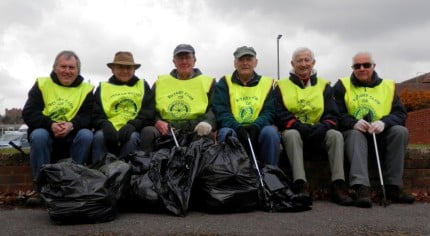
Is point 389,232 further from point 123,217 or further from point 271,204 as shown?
point 123,217

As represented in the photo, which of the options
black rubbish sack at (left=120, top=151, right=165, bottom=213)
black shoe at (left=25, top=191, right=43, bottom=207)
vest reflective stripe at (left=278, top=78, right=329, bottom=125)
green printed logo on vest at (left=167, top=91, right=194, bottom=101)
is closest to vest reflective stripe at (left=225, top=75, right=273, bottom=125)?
vest reflective stripe at (left=278, top=78, right=329, bottom=125)

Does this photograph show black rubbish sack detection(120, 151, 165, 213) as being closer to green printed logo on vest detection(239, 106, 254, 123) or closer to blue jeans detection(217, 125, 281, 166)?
blue jeans detection(217, 125, 281, 166)

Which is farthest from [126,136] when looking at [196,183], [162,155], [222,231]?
[222,231]

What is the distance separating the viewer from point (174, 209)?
4156 mm

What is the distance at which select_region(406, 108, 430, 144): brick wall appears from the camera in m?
19.1

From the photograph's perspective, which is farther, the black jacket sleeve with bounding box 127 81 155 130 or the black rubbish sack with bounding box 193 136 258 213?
the black jacket sleeve with bounding box 127 81 155 130

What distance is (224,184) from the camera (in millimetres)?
4305

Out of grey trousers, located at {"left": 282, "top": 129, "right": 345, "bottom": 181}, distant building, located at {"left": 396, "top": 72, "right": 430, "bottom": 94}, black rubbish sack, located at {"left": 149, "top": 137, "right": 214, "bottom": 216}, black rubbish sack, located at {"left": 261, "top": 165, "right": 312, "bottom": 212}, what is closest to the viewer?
black rubbish sack, located at {"left": 149, "top": 137, "right": 214, "bottom": 216}

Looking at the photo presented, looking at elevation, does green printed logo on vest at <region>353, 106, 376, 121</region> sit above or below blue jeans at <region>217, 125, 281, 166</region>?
above

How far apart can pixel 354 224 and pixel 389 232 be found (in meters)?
0.31

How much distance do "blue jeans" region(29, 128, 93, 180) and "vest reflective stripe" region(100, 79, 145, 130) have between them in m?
0.41

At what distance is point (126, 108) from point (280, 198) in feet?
6.52

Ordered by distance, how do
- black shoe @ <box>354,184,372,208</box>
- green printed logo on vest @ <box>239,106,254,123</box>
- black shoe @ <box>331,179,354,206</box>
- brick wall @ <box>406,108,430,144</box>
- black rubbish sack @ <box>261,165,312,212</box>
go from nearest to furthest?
black rubbish sack @ <box>261,165,312,212</box>
black shoe @ <box>354,184,372,208</box>
black shoe @ <box>331,179,354,206</box>
green printed logo on vest @ <box>239,106,254,123</box>
brick wall @ <box>406,108,430,144</box>

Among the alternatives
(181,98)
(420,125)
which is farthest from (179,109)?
(420,125)
